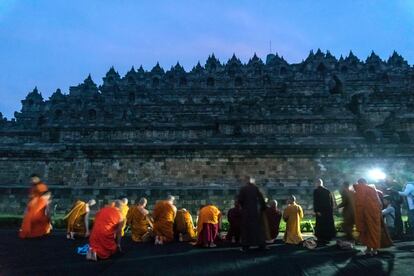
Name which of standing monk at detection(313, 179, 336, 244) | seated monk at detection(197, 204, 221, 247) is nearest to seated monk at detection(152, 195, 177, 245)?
seated monk at detection(197, 204, 221, 247)

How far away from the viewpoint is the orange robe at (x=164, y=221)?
1252cm

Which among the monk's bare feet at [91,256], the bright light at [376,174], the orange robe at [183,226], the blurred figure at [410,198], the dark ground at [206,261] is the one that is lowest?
the dark ground at [206,261]

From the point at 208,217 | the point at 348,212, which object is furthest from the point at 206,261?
the point at 348,212

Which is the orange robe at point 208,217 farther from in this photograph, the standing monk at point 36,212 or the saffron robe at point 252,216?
the standing monk at point 36,212

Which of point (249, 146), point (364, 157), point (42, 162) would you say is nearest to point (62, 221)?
point (42, 162)

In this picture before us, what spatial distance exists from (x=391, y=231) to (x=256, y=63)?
36981 millimetres

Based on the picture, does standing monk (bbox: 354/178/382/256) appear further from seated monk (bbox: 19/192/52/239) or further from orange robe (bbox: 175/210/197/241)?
seated monk (bbox: 19/192/52/239)

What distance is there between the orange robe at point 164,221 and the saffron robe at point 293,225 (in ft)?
12.6

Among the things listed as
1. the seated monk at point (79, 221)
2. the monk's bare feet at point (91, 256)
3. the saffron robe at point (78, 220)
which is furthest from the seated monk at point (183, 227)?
the monk's bare feet at point (91, 256)

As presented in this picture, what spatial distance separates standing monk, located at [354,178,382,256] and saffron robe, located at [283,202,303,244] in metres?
2.39

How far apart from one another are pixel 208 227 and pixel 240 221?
41.3 inches

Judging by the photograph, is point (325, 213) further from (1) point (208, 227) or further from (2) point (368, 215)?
(1) point (208, 227)

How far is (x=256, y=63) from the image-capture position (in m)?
47.5

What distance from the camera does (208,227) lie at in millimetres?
11883
